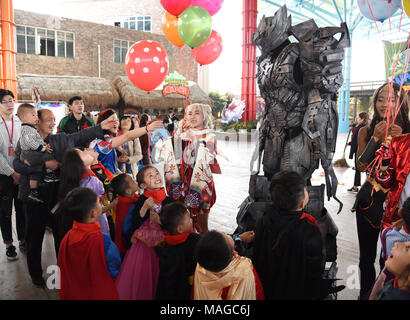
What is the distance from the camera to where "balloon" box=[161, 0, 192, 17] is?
561cm

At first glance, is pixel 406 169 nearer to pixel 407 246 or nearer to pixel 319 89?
pixel 407 246

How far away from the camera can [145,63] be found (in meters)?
5.03

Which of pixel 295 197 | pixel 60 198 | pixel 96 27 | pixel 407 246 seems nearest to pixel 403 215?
pixel 407 246

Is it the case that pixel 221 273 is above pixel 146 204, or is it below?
below

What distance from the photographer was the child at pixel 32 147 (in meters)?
2.34

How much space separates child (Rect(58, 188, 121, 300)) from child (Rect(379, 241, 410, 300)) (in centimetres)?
137

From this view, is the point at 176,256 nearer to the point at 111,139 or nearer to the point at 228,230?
the point at 111,139

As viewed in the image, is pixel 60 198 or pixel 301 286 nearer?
pixel 301 286

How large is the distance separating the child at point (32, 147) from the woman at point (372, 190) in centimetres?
226

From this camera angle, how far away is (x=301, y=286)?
1.53 m

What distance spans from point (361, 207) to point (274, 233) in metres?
0.88

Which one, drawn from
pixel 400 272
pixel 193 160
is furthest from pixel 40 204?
pixel 400 272

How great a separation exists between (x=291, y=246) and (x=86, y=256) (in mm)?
1080

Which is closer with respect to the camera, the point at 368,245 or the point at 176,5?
the point at 368,245
